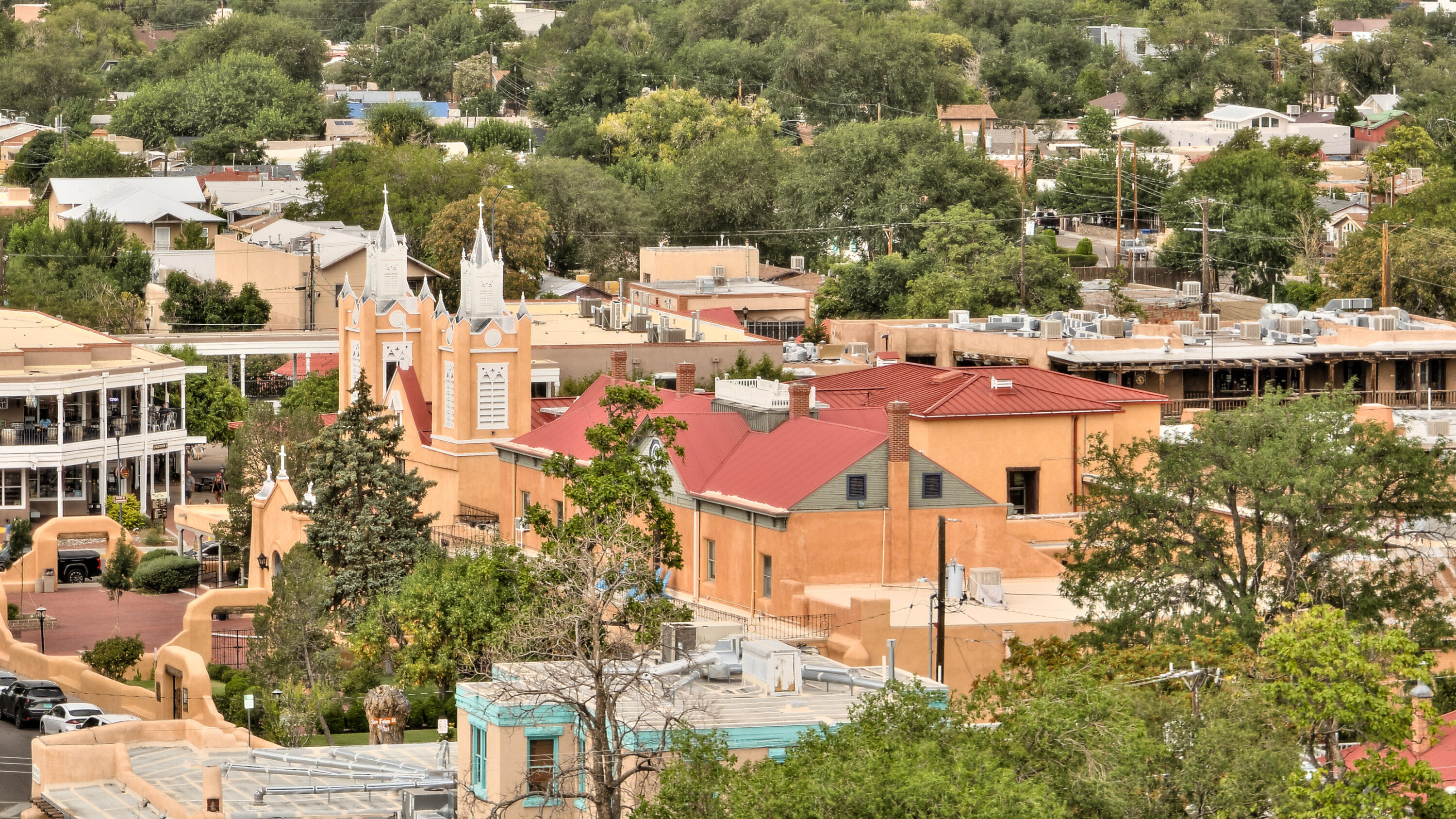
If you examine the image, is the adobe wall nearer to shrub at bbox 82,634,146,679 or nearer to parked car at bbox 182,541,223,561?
parked car at bbox 182,541,223,561

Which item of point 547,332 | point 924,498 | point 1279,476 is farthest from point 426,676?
point 547,332

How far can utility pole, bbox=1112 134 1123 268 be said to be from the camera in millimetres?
122625

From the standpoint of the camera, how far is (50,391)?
78375 millimetres

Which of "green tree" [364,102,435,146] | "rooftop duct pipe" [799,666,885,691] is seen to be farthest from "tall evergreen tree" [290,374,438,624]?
"green tree" [364,102,435,146]

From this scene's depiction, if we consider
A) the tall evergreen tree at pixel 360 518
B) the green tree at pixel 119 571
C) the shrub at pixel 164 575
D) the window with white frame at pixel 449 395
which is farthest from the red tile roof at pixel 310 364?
the tall evergreen tree at pixel 360 518

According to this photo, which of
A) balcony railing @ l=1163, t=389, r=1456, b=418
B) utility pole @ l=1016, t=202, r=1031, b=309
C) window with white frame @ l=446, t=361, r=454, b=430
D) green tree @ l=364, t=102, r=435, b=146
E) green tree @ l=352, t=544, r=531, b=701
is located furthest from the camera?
green tree @ l=364, t=102, r=435, b=146

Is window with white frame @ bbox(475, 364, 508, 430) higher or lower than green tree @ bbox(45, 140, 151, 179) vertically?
lower

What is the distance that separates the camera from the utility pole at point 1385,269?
96938 millimetres

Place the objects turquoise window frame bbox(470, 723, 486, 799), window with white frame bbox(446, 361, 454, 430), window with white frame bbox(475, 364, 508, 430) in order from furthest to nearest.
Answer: window with white frame bbox(446, 361, 454, 430)
window with white frame bbox(475, 364, 508, 430)
turquoise window frame bbox(470, 723, 486, 799)

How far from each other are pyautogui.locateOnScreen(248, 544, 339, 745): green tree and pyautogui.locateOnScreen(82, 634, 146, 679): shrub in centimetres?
448

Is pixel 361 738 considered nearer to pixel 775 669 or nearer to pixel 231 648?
pixel 231 648

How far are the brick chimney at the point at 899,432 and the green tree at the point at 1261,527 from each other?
4405mm

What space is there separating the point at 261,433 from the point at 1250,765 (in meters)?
45.1

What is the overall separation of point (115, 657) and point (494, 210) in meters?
54.3
